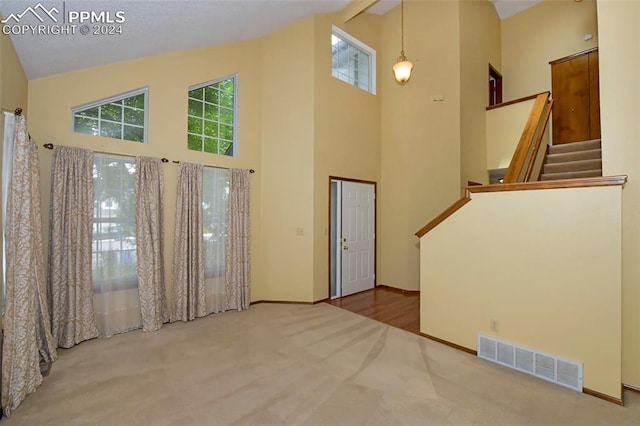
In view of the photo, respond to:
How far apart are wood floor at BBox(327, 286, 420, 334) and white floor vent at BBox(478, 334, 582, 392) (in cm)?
85

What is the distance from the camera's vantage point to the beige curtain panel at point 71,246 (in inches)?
122

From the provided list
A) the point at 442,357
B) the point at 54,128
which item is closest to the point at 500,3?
the point at 442,357

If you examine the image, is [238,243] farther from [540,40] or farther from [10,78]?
[540,40]

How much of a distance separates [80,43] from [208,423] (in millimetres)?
3510

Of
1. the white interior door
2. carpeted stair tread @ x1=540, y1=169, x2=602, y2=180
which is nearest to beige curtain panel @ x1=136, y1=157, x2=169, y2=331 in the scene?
the white interior door

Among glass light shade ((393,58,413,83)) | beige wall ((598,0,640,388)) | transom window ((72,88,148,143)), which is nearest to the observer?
beige wall ((598,0,640,388))

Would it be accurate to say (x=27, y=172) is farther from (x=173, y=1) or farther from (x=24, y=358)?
(x=173, y=1)

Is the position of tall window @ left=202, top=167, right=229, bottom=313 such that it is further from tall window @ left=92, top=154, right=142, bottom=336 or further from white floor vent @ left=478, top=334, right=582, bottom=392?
white floor vent @ left=478, top=334, right=582, bottom=392

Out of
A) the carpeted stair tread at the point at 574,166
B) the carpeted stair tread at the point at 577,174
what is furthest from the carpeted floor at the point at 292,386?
the carpeted stair tread at the point at 574,166

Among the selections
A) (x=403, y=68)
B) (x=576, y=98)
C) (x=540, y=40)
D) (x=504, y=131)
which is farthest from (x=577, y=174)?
(x=540, y=40)

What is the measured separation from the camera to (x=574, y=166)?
175 inches

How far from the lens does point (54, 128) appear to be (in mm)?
3193

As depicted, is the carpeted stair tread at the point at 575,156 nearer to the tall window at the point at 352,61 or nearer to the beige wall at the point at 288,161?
the tall window at the point at 352,61

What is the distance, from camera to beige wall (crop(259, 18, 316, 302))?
470 centimetres
